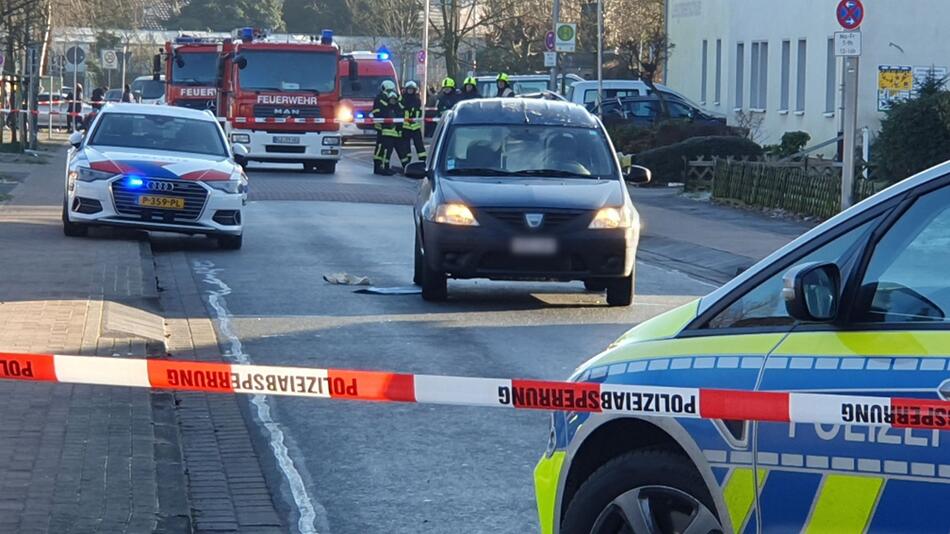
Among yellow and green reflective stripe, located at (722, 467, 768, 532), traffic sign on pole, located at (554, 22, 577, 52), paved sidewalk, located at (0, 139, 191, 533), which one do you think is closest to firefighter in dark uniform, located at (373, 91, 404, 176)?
traffic sign on pole, located at (554, 22, 577, 52)

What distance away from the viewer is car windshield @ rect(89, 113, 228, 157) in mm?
19547

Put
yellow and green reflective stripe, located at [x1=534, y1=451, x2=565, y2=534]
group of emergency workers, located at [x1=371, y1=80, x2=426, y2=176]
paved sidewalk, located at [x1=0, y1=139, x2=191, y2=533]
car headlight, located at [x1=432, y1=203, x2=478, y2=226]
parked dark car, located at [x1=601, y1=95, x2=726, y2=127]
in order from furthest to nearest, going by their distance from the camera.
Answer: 1. parked dark car, located at [x1=601, y1=95, x2=726, y2=127]
2. group of emergency workers, located at [x1=371, y1=80, x2=426, y2=176]
3. car headlight, located at [x1=432, y1=203, x2=478, y2=226]
4. paved sidewalk, located at [x1=0, y1=139, x2=191, y2=533]
5. yellow and green reflective stripe, located at [x1=534, y1=451, x2=565, y2=534]

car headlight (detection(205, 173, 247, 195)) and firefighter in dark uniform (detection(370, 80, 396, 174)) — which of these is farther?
firefighter in dark uniform (detection(370, 80, 396, 174))

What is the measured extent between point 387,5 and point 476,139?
58.8 metres

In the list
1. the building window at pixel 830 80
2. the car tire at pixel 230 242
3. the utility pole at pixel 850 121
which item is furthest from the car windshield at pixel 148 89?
the utility pole at pixel 850 121

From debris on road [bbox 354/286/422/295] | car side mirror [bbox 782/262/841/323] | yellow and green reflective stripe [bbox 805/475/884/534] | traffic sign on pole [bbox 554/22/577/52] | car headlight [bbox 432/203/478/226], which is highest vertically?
traffic sign on pole [bbox 554/22/577/52]

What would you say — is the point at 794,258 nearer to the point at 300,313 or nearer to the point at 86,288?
the point at 300,313

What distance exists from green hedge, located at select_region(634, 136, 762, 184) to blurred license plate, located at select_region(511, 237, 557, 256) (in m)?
17.4

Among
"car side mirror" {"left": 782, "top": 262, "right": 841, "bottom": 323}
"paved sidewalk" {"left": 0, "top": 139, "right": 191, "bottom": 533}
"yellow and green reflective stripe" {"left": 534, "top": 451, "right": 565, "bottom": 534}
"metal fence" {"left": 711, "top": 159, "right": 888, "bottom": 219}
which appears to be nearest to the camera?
"car side mirror" {"left": 782, "top": 262, "right": 841, "bottom": 323}

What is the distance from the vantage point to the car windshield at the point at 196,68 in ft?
127

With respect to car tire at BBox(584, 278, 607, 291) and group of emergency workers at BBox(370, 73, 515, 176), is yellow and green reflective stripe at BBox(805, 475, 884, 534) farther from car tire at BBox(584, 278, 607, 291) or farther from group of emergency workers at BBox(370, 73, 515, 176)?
group of emergency workers at BBox(370, 73, 515, 176)

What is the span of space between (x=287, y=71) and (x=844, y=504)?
3123 cm

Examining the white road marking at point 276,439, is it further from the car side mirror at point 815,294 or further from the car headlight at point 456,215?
the car side mirror at point 815,294

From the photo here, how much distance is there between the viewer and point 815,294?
4395mm
